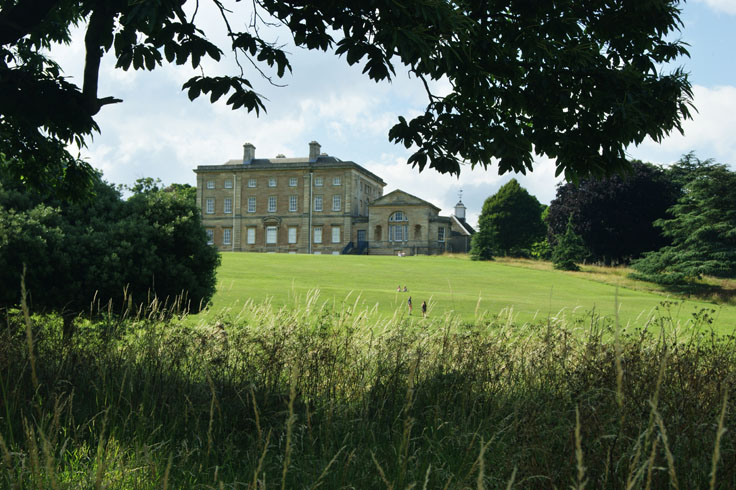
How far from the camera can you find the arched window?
58.5m

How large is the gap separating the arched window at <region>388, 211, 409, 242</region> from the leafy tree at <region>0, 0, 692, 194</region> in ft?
170

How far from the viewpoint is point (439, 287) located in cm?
2519

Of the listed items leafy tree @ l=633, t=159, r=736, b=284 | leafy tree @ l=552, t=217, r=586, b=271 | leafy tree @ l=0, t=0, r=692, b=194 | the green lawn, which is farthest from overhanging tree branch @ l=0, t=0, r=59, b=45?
leafy tree @ l=552, t=217, r=586, b=271

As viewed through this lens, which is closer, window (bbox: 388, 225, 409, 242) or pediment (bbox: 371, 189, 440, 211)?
pediment (bbox: 371, 189, 440, 211)

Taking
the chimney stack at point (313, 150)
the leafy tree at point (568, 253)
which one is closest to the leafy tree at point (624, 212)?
the leafy tree at point (568, 253)

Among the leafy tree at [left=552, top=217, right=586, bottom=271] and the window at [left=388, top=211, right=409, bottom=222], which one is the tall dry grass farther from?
the window at [left=388, top=211, right=409, bottom=222]

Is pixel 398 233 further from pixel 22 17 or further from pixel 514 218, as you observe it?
pixel 22 17

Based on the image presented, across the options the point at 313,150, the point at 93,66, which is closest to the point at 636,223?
the point at 313,150

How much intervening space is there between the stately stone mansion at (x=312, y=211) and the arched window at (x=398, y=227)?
0.11 m

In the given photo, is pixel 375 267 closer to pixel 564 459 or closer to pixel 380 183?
pixel 564 459

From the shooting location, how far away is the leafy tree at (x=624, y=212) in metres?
41.5

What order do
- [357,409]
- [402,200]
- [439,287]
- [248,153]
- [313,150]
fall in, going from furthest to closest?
[248,153], [313,150], [402,200], [439,287], [357,409]

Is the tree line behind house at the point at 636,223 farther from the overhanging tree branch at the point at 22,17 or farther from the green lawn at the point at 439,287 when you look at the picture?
the overhanging tree branch at the point at 22,17

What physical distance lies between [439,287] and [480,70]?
20243mm
